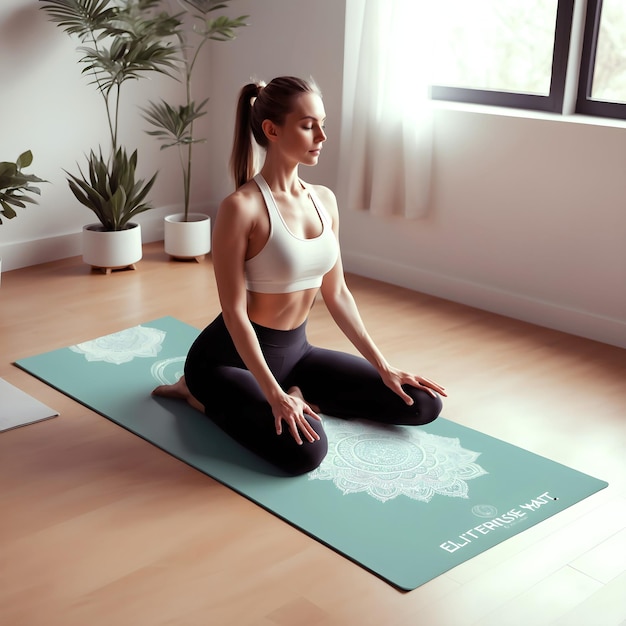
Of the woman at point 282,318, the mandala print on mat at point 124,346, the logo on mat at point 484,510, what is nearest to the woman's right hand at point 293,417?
the woman at point 282,318

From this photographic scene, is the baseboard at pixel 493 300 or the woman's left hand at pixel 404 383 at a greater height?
the woman's left hand at pixel 404 383

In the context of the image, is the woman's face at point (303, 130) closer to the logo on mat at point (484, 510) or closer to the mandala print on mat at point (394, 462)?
the mandala print on mat at point (394, 462)

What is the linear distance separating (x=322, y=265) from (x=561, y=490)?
891mm

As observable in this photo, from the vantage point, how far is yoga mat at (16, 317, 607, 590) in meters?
2.25

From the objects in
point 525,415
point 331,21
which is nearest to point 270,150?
point 525,415

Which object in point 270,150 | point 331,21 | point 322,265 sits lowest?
point 322,265

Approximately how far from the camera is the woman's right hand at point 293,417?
246cm

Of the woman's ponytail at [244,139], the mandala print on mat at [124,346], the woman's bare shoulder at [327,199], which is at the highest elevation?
the woman's ponytail at [244,139]

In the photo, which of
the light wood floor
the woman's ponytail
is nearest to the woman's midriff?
the woman's ponytail

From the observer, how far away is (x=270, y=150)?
104 inches

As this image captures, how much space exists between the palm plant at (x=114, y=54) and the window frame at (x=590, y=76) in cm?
172

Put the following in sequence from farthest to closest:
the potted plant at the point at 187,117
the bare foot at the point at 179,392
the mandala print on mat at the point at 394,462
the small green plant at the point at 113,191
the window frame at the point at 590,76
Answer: the potted plant at the point at 187,117
the small green plant at the point at 113,191
the window frame at the point at 590,76
the bare foot at the point at 179,392
the mandala print on mat at the point at 394,462

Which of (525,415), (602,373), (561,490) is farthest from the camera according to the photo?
(602,373)

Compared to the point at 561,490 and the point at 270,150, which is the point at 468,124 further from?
the point at 561,490
